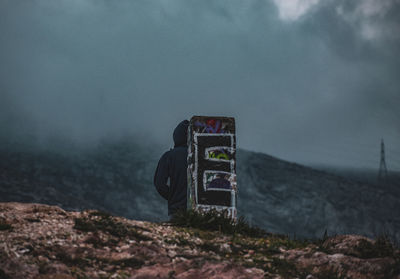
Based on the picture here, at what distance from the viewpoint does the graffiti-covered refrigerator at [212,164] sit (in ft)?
25.5

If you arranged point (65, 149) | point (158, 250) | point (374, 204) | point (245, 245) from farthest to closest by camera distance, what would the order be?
point (65, 149) → point (374, 204) → point (245, 245) → point (158, 250)

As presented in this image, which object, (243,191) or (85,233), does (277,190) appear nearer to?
(243,191)

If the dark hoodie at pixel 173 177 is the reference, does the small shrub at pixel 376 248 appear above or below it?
below

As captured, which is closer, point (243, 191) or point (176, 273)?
point (176, 273)

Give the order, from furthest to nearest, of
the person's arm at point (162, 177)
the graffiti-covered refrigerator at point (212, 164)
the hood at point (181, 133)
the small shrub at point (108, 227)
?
the hood at point (181, 133), the graffiti-covered refrigerator at point (212, 164), the person's arm at point (162, 177), the small shrub at point (108, 227)

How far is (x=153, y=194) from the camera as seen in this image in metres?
106

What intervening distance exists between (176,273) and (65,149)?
119 meters

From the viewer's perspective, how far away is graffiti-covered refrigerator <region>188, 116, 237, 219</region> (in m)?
7.79

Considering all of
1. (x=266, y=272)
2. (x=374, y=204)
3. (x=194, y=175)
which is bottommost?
(x=374, y=204)

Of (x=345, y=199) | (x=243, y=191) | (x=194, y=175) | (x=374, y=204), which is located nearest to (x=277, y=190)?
(x=243, y=191)

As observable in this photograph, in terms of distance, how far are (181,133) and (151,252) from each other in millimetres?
3920

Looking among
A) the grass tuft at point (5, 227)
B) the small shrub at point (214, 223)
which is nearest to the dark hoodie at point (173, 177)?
Answer: the small shrub at point (214, 223)

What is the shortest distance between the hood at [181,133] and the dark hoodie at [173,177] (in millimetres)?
291

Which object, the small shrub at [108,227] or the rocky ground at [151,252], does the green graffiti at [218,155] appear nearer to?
the rocky ground at [151,252]
